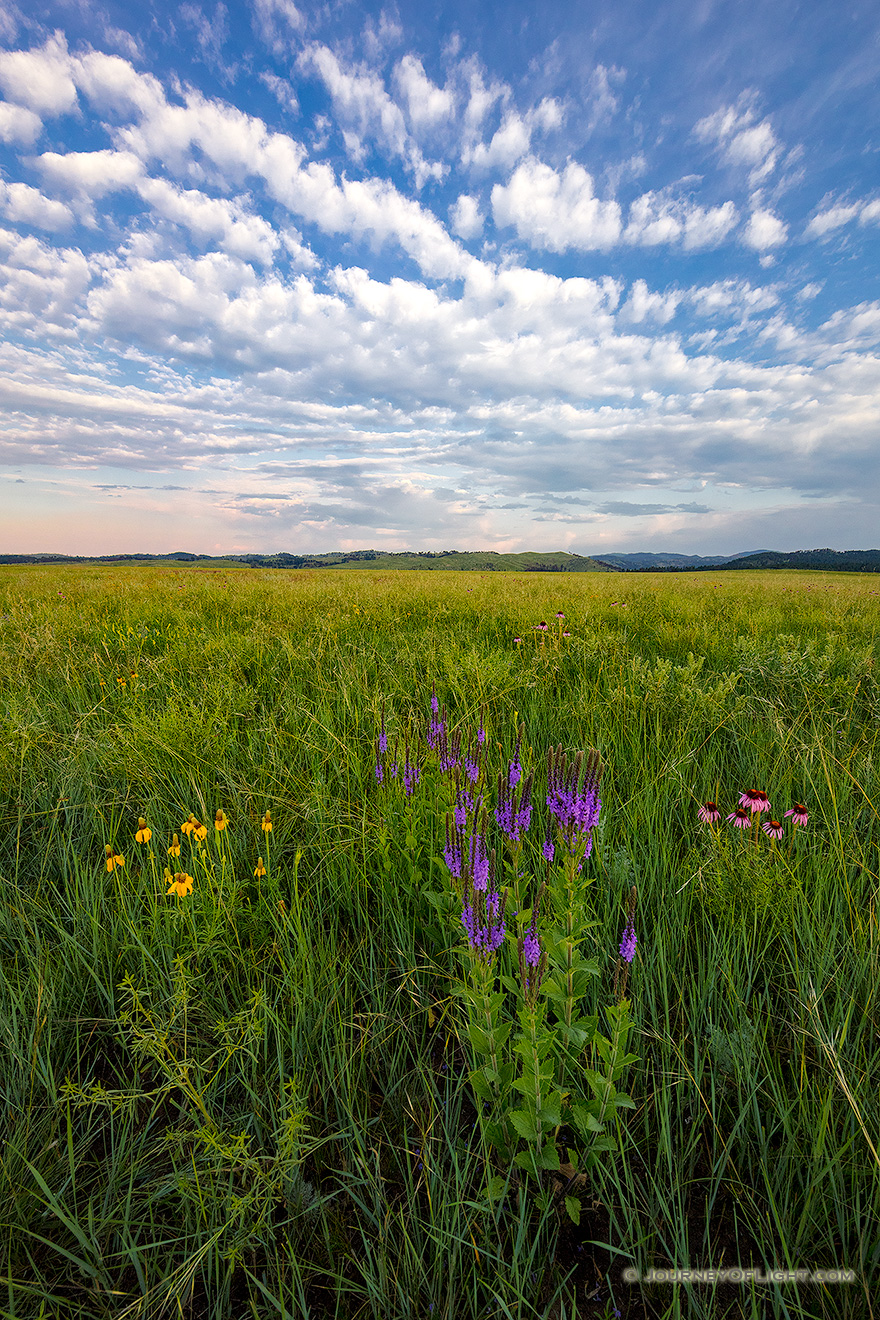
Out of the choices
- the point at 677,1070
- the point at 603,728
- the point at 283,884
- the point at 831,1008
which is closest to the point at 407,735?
the point at 283,884

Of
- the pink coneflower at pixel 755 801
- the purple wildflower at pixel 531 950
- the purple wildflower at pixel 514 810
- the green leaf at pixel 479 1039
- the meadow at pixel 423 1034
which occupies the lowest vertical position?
the meadow at pixel 423 1034

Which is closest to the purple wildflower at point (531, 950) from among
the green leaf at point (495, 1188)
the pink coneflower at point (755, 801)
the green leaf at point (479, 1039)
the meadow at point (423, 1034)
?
the meadow at point (423, 1034)

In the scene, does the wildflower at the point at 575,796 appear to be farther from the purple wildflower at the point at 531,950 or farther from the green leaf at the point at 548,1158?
the green leaf at the point at 548,1158

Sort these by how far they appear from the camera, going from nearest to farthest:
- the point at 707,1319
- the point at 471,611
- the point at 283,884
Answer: the point at 707,1319 < the point at 283,884 < the point at 471,611

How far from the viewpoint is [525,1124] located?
1.23m

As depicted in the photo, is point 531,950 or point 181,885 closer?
point 531,950

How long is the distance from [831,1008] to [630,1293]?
112 cm

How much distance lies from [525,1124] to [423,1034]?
0.58 m

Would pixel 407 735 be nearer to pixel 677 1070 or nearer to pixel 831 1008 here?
pixel 677 1070

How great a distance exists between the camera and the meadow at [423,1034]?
120cm

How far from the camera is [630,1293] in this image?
1169mm

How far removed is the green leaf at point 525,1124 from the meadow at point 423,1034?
0.9 inches

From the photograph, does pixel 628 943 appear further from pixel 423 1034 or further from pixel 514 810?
pixel 423 1034

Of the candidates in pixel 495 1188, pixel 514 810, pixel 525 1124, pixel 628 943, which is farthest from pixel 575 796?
pixel 495 1188
